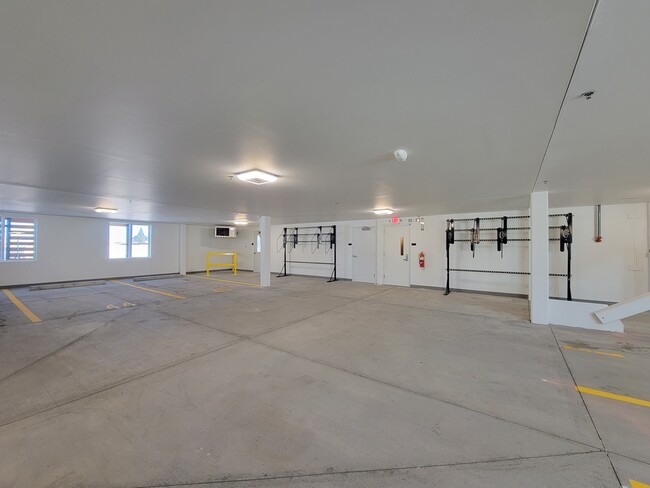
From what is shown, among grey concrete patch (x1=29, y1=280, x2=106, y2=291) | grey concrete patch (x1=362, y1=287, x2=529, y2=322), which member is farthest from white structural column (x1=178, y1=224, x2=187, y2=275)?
grey concrete patch (x1=362, y1=287, x2=529, y2=322)

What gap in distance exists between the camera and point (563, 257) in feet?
20.5

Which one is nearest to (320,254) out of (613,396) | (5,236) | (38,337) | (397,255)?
(397,255)

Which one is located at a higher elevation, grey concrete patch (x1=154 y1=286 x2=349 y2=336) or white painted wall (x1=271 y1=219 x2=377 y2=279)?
white painted wall (x1=271 y1=219 x2=377 y2=279)

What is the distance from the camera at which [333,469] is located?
1.55 meters

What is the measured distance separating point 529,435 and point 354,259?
25.6 ft

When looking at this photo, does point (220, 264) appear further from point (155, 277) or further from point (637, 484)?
point (637, 484)

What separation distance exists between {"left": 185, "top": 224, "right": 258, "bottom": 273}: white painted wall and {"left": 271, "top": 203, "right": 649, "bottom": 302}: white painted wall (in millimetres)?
6394

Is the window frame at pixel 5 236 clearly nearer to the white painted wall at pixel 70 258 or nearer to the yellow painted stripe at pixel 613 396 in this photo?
the white painted wall at pixel 70 258

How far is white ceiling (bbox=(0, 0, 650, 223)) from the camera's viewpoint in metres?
1.12

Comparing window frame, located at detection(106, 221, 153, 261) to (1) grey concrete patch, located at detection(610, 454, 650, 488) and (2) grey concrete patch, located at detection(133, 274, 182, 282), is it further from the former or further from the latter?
(1) grey concrete patch, located at detection(610, 454, 650, 488)

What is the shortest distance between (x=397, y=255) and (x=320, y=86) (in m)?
7.59

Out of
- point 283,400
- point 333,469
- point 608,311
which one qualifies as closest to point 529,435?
point 333,469

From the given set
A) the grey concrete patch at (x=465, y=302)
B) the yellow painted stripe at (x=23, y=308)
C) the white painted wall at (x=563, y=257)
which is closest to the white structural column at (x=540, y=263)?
the grey concrete patch at (x=465, y=302)

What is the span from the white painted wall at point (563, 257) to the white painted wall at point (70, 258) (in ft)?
30.3
